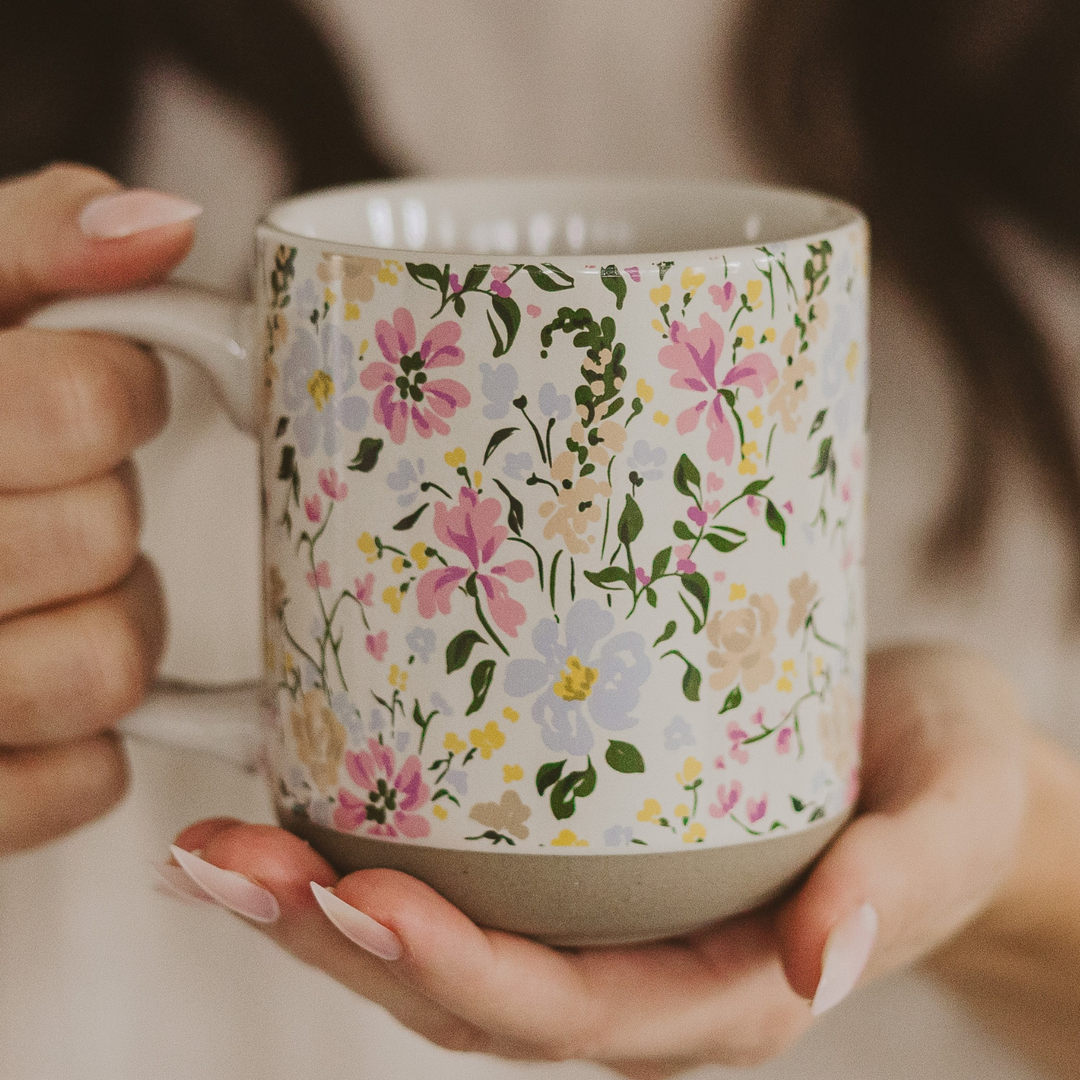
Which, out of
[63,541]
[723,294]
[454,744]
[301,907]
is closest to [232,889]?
[301,907]

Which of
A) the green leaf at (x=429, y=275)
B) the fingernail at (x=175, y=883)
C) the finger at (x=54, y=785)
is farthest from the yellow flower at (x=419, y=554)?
the finger at (x=54, y=785)

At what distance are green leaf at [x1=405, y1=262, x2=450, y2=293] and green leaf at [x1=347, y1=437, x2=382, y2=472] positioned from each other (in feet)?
0.22

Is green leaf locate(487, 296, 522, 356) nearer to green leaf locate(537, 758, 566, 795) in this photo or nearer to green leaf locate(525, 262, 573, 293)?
green leaf locate(525, 262, 573, 293)

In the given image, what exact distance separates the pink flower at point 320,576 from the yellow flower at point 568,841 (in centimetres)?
15

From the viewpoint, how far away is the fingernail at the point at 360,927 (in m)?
0.50

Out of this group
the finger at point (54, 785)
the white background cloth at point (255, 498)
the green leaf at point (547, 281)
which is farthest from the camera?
the white background cloth at point (255, 498)

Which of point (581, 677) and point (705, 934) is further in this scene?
point (705, 934)

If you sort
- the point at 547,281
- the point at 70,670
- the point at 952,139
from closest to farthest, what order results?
1. the point at 547,281
2. the point at 70,670
3. the point at 952,139

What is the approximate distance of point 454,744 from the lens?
0.50m

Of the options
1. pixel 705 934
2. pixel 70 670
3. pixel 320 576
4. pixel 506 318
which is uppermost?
pixel 506 318

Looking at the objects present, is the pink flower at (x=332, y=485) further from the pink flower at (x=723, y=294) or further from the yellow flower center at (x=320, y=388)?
the pink flower at (x=723, y=294)

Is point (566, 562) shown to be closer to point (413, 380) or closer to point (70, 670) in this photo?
point (413, 380)

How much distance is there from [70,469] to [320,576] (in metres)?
0.21

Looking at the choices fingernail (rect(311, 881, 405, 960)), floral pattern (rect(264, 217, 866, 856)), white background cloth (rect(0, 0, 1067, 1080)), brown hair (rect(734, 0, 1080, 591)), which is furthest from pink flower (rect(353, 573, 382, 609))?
brown hair (rect(734, 0, 1080, 591))
